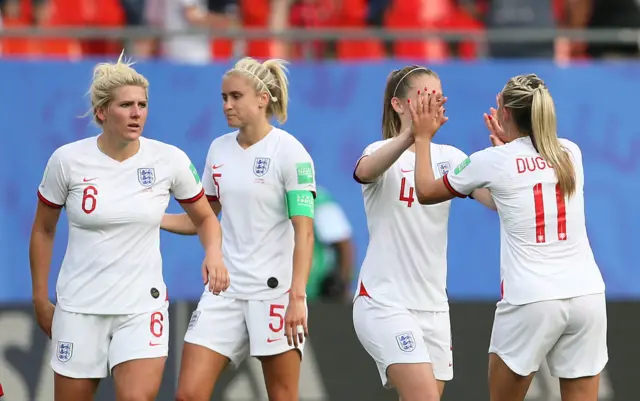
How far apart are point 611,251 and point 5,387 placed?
5.49m

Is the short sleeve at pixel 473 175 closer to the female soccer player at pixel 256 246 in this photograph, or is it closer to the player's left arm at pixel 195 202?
the female soccer player at pixel 256 246

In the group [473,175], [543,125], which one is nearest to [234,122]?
[473,175]

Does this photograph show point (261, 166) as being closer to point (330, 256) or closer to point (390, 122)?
point (390, 122)

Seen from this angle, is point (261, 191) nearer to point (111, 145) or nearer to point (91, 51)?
point (111, 145)

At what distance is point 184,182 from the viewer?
24.5ft

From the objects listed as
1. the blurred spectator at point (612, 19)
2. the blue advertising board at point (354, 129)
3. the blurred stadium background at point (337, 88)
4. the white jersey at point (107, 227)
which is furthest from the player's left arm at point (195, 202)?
the blurred spectator at point (612, 19)

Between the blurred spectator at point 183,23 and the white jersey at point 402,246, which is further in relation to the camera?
the blurred spectator at point 183,23

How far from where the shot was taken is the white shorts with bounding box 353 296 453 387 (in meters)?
7.32

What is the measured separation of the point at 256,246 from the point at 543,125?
1.80 metres

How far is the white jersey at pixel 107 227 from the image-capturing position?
719 centimetres

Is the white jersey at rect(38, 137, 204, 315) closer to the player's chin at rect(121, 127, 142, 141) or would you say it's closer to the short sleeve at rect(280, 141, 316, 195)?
the player's chin at rect(121, 127, 142, 141)

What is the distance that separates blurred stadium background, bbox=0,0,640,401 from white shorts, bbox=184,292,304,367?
12.1ft

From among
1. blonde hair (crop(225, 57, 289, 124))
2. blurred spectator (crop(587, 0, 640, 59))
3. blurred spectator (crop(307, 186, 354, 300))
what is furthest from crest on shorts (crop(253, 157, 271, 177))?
blurred spectator (crop(587, 0, 640, 59))

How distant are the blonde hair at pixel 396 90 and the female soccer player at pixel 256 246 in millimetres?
514
